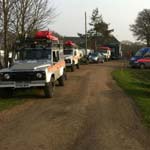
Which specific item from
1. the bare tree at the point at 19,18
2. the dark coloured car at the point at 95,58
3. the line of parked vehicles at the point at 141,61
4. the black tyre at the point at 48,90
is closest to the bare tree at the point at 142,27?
the dark coloured car at the point at 95,58

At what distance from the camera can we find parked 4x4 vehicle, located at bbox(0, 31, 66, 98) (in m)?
16.7

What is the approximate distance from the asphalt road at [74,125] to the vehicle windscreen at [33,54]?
2740 mm

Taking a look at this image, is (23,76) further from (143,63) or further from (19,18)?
(143,63)

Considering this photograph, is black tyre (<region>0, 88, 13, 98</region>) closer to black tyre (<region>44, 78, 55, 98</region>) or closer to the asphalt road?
the asphalt road

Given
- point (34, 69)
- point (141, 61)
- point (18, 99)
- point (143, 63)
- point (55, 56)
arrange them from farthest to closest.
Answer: point (141, 61)
point (143, 63)
point (55, 56)
point (34, 69)
point (18, 99)

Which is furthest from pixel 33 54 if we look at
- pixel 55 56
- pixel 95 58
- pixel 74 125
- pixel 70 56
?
pixel 95 58

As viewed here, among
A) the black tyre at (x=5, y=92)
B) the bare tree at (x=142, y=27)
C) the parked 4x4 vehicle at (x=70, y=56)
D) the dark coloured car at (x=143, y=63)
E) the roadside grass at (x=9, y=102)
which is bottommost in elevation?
the roadside grass at (x=9, y=102)

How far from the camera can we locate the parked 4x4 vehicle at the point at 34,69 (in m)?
16.7

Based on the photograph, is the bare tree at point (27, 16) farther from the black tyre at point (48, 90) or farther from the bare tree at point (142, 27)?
the bare tree at point (142, 27)

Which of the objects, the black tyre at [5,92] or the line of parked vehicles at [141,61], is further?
the line of parked vehicles at [141,61]

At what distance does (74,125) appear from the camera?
11.2 meters

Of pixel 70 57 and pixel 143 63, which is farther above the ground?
pixel 70 57

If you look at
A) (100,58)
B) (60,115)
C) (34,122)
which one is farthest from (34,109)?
(100,58)

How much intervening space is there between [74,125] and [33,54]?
879cm
